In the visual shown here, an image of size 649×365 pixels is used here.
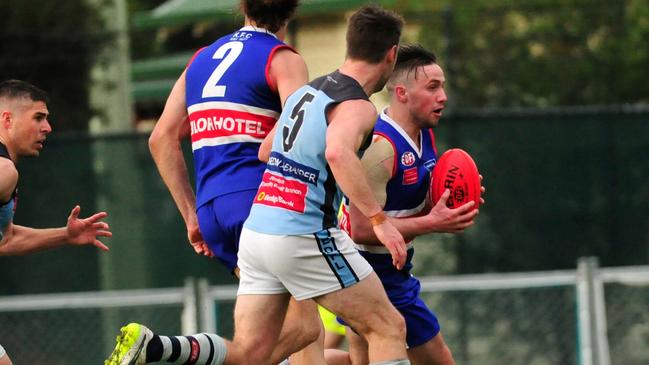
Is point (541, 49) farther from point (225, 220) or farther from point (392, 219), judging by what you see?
point (225, 220)

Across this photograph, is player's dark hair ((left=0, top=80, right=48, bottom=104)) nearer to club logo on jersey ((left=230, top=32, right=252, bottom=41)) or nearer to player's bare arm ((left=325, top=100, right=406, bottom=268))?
club logo on jersey ((left=230, top=32, right=252, bottom=41))

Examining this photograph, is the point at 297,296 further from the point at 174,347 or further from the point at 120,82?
the point at 120,82

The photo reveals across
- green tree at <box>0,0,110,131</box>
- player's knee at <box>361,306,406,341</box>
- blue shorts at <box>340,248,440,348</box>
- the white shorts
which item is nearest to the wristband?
the white shorts

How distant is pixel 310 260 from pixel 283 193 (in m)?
0.32

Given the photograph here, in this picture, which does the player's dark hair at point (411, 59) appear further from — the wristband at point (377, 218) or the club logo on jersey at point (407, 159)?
the wristband at point (377, 218)

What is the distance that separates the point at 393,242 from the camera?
A: 6.06 meters

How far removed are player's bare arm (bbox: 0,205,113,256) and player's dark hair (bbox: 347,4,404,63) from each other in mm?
1687

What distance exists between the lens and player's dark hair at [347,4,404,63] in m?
6.16

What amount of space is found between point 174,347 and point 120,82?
7104 millimetres

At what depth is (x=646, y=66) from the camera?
13875 mm

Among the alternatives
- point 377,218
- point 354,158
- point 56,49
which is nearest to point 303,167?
point 354,158

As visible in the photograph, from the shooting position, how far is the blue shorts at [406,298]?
7.13m

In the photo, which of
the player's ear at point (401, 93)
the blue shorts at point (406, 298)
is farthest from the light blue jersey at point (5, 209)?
Result: the player's ear at point (401, 93)

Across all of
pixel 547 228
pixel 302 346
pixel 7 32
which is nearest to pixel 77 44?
pixel 7 32
